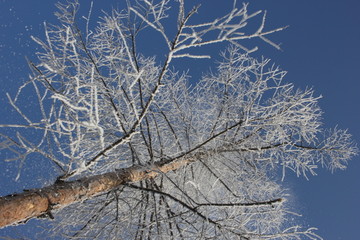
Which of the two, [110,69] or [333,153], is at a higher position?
[333,153]

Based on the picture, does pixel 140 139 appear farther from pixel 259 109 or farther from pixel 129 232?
pixel 259 109

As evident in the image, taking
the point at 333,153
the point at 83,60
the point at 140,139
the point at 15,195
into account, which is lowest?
the point at 15,195

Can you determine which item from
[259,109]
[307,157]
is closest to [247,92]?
[259,109]

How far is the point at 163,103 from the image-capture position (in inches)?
193

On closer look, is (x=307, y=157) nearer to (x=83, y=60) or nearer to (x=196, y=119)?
(x=196, y=119)

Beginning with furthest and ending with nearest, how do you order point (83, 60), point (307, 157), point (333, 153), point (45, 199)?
point (333, 153), point (307, 157), point (83, 60), point (45, 199)

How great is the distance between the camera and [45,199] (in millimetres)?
2756

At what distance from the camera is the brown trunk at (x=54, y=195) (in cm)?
244

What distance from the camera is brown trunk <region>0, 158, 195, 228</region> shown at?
2.44 meters

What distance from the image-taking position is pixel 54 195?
287 centimetres

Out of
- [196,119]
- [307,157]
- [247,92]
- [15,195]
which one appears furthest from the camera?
[196,119]

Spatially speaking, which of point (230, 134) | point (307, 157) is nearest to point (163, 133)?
point (230, 134)

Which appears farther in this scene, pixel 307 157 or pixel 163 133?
pixel 163 133

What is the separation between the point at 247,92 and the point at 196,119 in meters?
1.45
